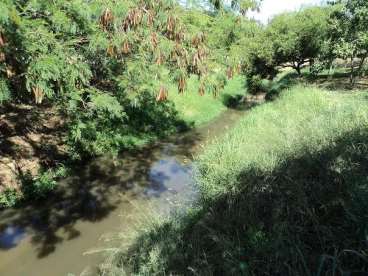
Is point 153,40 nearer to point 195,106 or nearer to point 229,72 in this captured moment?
point 229,72

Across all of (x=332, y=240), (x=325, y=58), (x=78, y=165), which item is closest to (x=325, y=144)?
(x=332, y=240)

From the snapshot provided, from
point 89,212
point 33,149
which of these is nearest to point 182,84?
point 89,212

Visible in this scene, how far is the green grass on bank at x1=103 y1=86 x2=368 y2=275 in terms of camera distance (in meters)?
3.58

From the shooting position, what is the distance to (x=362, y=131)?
6.39 meters

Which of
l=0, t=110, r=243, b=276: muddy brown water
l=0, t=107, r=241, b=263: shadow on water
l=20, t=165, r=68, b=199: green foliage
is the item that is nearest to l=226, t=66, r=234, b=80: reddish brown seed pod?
l=0, t=110, r=243, b=276: muddy brown water

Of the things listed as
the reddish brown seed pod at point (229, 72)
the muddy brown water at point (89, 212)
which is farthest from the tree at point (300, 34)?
the reddish brown seed pod at point (229, 72)

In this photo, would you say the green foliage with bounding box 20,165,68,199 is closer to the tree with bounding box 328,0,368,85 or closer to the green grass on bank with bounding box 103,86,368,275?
the green grass on bank with bounding box 103,86,368,275

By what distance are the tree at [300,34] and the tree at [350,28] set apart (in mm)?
3018

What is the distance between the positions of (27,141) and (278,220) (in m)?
9.00

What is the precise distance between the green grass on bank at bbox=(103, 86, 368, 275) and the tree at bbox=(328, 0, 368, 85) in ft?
33.8

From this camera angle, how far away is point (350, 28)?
1692 centimetres

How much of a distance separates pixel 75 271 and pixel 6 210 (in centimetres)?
303

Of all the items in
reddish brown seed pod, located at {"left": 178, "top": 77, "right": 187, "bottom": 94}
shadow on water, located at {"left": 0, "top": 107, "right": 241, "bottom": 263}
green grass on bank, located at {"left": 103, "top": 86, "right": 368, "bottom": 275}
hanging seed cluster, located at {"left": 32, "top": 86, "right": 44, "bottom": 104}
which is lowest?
shadow on water, located at {"left": 0, "top": 107, "right": 241, "bottom": 263}

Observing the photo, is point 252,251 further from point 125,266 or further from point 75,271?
point 75,271
